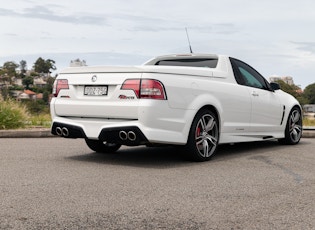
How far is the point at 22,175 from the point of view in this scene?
6117mm

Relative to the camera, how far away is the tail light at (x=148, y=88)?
6.62m

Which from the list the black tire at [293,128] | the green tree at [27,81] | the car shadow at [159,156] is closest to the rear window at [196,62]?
the car shadow at [159,156]

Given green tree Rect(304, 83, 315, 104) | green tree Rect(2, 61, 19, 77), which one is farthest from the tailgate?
green tree Rect(2, 61, 19, 77)

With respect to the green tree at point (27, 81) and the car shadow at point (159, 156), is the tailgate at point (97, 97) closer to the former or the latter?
the car shadow at point (159, 156)

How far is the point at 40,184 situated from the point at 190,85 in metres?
2.57

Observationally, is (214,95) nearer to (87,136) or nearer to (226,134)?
(226,134)

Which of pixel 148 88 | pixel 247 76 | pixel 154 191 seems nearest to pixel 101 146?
pixel 148 88

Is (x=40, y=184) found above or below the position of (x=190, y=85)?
below

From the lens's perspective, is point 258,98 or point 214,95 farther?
point 258,98

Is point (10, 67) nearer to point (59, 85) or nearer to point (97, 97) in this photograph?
point (59, 85)

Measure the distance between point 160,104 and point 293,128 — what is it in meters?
4.40

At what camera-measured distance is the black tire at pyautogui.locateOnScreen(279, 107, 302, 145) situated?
9984mm

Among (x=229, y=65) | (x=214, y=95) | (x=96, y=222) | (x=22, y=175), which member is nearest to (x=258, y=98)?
(x=229, y=65)

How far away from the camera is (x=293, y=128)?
1016 cm
